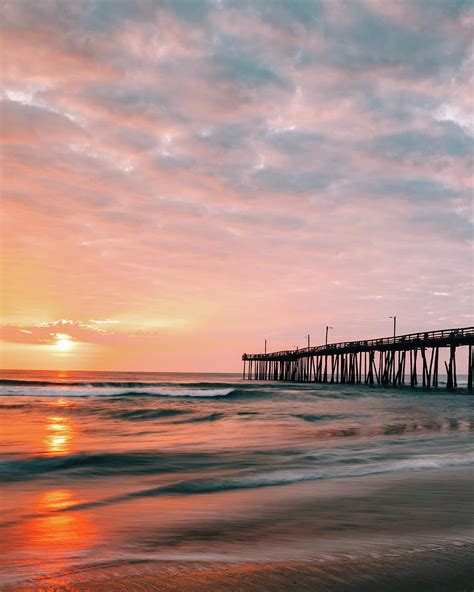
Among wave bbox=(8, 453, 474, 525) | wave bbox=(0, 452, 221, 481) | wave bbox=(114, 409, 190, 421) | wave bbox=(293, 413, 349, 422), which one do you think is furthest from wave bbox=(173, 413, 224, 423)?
wave bbox=(8, 453, 474, 525)

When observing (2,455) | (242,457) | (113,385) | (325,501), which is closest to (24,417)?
(2,455)

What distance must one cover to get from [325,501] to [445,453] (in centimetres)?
547

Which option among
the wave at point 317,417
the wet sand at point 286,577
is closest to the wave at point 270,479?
the wet sand at point 286,577

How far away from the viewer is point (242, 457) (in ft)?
33.6

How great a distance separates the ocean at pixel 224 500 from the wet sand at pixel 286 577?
0.17 ft

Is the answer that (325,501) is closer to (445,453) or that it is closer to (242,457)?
(242,457)

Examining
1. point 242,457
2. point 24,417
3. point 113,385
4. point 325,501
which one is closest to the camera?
point 325,501

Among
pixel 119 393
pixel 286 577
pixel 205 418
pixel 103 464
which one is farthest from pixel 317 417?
pixel 119 393

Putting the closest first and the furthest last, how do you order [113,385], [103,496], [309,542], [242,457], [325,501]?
[309,542]
[325,501]
[103,496]
[242,457]
[113,385]

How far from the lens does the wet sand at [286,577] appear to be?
3225 mm

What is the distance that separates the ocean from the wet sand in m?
0.05

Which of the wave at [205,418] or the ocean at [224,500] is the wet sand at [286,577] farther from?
the wave at [205,418]

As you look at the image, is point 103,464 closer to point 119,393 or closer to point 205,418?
point 205,418

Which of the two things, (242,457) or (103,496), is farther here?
(242,457)
